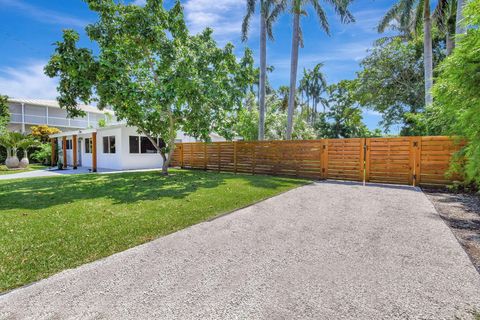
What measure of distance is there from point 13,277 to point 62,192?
5747 mm

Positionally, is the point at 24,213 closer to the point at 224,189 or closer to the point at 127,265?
the point at 127,265

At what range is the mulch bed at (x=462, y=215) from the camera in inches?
141

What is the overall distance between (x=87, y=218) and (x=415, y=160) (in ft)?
32.8

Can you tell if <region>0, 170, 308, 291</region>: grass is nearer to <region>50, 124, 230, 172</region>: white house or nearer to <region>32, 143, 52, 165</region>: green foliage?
<region>50, 124, 230, 172</region>: white house

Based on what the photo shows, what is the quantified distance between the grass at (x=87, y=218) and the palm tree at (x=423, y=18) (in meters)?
9.31

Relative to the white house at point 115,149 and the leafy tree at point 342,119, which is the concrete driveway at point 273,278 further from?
the leafy tree at point 342,119

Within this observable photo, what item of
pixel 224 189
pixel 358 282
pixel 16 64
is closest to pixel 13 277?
pixel 358 282

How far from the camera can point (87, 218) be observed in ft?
15.8

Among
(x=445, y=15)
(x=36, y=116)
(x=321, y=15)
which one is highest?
(x=321, y=15)

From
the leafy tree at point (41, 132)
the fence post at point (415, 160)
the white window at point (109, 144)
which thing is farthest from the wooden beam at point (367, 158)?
the leafy tree at point (41, 132)

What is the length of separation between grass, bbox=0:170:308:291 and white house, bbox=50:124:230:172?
7224 millimetres

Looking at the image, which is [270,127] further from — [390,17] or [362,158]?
[362,158]

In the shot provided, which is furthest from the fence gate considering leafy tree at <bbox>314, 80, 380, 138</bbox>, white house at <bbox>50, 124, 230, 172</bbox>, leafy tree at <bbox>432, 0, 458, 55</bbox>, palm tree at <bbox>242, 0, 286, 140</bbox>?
white house at <bbox>50, 124, 230, 172</bbox>

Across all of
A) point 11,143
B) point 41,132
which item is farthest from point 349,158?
point 41,132
